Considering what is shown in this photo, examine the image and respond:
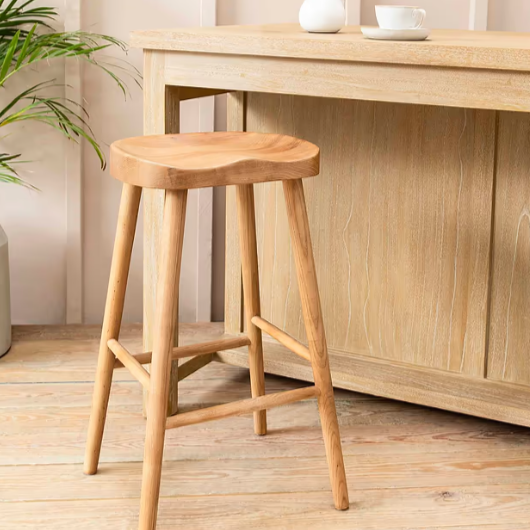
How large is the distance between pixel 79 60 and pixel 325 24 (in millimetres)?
949

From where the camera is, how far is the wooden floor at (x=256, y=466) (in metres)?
1.63

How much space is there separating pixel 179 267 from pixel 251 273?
16.0 inches

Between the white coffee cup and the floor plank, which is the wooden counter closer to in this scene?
the white coffee cup

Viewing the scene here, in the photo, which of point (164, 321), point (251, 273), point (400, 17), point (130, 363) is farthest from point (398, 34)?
point (130, 363)

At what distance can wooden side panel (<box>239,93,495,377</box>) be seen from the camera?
1.94 meters

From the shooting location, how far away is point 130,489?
5.62 ft

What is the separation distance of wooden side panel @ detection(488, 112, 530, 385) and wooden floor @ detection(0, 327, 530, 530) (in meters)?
0.18

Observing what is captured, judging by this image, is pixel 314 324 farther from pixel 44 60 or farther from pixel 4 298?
pixel 44 60

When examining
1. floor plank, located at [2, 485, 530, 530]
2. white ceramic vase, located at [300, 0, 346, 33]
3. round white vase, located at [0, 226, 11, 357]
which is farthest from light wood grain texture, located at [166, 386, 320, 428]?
round white vase, located at [0, 226, 11, 357]

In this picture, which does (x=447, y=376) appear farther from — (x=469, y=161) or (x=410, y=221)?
(x=469, y=161)

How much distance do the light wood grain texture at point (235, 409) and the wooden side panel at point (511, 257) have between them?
0.60 metres

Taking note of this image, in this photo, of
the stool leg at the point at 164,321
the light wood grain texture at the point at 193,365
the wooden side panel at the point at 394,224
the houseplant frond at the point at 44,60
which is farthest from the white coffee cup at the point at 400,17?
the light wood grain texture at the point at 193,365

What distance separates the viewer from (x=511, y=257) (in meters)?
1.92

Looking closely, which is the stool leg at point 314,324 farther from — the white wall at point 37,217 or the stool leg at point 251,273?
the white wall at point 37,217
